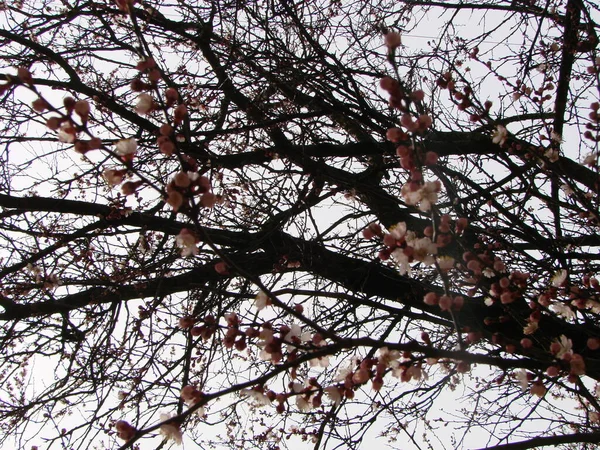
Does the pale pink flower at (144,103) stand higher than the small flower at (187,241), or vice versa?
the pale pink flower at (144,103)

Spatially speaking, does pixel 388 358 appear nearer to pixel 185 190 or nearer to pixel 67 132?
pixel 185 190

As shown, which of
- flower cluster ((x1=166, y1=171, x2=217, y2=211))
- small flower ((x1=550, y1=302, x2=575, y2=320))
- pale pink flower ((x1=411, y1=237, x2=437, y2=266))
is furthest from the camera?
small flower ((x1=550, y1=302, x2=575, y2=320))

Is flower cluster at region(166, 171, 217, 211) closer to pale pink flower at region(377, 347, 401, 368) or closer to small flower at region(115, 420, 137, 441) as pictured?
small flower at region(115, 420, 137, 441)

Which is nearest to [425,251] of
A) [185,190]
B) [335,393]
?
[335,393]

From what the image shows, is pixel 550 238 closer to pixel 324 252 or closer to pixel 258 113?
pixel 324 252

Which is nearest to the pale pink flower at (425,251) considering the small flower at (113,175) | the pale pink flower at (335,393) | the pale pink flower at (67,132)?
the pale pink flower at (335,393)

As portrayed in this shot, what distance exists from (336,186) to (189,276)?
136cm

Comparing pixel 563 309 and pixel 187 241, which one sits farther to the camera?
pixel 563 309

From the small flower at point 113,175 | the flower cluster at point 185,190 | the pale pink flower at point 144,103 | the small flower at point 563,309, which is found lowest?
the small flower at point 563,309

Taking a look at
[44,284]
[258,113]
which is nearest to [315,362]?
[258,113]

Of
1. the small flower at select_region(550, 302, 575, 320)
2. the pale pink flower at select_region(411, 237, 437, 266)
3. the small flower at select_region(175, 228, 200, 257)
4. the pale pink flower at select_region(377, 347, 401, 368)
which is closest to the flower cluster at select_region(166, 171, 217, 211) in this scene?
the small flower at select_region(175, 228, 200, 257)

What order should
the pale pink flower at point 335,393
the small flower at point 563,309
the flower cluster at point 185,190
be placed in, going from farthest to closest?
the small flower at point 563,309 < the pale pink flower at point 335,393 < the flower cluster at point 185,190

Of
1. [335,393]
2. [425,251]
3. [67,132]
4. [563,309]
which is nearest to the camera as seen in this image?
[67,132]

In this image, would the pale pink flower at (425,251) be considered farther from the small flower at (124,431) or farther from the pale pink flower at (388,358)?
the small flower at (124,431)
